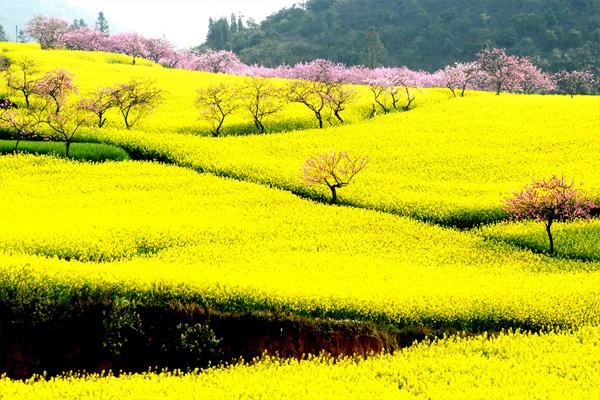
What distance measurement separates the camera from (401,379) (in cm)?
1291

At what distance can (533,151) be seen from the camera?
3759 cm

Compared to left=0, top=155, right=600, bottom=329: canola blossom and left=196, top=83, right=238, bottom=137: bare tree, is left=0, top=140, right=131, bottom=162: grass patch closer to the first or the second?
left=0, top=155, right=600, bottom=329: canola blossom

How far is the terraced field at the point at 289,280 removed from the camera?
13422 mm

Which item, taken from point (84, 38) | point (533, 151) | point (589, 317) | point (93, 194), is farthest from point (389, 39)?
point (589, 317)

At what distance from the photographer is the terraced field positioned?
13.4 m

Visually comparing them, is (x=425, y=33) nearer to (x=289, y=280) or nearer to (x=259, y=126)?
(x=259, y=126)

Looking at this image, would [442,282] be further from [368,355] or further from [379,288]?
[368,355]

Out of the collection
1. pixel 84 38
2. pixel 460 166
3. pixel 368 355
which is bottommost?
pixel 368 355

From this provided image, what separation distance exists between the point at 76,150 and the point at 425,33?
126 meters

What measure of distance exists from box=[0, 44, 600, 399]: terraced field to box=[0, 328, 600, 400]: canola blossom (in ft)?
0.18

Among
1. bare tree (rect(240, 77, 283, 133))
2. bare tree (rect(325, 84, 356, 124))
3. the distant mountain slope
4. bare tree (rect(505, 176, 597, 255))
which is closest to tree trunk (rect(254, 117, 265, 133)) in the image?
bare tree (rect(240, 77, 283, 133))

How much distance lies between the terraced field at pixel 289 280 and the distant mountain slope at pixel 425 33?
326 ft

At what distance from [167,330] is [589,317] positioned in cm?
1119

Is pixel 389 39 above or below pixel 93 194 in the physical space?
above
